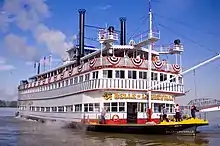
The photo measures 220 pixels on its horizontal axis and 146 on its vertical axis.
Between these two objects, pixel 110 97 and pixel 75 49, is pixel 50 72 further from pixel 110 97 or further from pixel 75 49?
pixel 110 97

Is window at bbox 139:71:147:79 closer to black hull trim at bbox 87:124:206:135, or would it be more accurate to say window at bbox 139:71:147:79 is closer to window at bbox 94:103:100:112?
window at bbox 94:103:100:112

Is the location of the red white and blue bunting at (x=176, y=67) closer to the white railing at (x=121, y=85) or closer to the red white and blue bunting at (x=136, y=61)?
the white railing at (x=121, y=85)

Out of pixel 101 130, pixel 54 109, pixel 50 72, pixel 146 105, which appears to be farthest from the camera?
pixel 50 72

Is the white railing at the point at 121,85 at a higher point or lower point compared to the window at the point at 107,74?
lower

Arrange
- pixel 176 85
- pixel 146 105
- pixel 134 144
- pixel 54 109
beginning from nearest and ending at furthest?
pixel 134 144, pixel 146 105, pixel 176 85, pixel 54 109

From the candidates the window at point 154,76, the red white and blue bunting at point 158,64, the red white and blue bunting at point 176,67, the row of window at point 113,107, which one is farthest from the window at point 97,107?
the red white and blue bunting at point 176,67

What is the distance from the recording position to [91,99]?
2825 cm

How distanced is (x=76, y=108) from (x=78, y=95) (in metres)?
1.42

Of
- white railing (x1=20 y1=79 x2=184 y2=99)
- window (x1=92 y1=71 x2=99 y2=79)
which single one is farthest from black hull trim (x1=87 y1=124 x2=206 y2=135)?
window (x1=92 y1=71 x2=99 y2=79)

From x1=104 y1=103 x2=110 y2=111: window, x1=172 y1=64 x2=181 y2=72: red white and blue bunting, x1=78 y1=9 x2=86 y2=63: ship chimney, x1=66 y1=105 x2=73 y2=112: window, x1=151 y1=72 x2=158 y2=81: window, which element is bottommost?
x1=66 y1=105 x2=73 y2=112: window

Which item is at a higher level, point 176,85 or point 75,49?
point 75,49

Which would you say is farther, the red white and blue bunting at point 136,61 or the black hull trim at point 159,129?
the red white and blue bunting at point 136,61

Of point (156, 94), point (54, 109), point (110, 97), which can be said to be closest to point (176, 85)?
point (156, 94)

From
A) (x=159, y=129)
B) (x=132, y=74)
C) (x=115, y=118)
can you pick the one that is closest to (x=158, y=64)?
(x=132, y=74)
